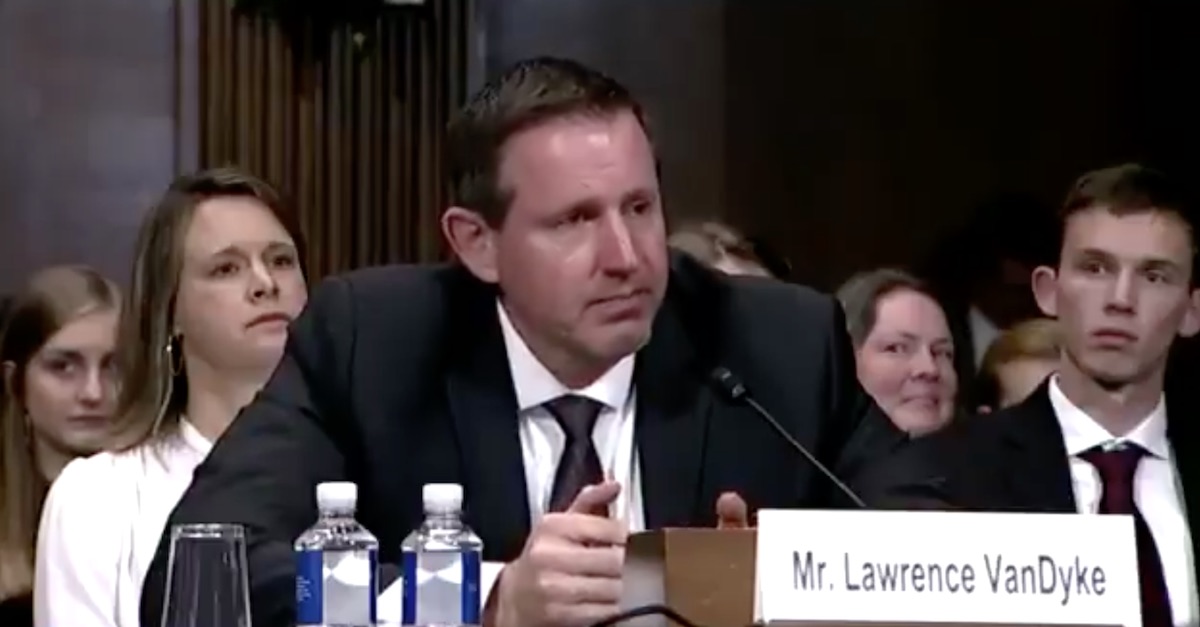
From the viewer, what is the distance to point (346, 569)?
2.15 m

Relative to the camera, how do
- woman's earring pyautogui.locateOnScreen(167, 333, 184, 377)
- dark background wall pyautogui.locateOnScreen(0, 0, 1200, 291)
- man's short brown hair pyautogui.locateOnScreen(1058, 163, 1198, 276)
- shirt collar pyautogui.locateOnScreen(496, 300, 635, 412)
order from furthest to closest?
→ dark background wall pyautogui.locateOnScreen(0, 0, 1200, 291)
man's short brown hair pyautogui.locateOnScreen(1058, 163, 1198, 276)
woman's earring pyautogui.locateOnScreen(167, 333, 184, 377)
shirt collar pyautogui.locateOnScreen(496, 300, 635, 412)

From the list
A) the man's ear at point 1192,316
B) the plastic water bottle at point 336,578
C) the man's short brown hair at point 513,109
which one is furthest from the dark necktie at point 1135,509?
the plastic water bottle at point 336,578

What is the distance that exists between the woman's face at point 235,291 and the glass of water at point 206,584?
4.16 ft

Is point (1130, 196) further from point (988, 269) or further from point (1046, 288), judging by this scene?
point (988, 269)

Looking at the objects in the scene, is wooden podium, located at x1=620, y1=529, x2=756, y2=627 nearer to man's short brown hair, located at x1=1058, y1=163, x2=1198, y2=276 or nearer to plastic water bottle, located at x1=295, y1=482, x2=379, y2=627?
plastic water bottle, located at x1=295, y1=482, x2=379, y2=627

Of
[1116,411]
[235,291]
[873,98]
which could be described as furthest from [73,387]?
[873,98]

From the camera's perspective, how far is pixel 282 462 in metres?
2.49

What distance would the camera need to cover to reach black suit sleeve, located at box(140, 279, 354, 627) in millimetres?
2357

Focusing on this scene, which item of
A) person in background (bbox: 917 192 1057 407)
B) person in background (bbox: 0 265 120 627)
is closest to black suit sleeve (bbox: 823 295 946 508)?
person in background (bbox: 0 265 120 627)

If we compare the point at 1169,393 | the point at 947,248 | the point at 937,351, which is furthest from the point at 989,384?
the point at 947,248

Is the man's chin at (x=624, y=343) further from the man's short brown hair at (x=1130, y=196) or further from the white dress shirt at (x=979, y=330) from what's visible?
the white dress shirt at (x=979, y=330)

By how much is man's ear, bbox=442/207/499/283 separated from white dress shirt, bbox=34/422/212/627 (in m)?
0.84

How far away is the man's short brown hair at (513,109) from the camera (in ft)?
8.07

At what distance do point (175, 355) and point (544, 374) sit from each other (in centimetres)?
100
